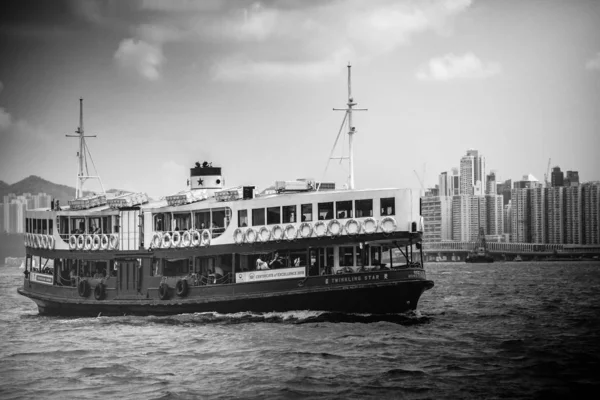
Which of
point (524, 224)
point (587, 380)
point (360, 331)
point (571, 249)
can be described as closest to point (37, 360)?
point (360, 331)

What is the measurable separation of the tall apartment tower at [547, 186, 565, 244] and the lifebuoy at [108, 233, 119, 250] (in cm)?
16159

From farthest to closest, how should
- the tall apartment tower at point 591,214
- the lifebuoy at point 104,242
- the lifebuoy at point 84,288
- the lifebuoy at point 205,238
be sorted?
1. the tall apartment tower at point 591,214
2. the lifebuoy at point 104,242
3. the lifebuoy at point 84,288
4. the lifebuoy at point 205,238

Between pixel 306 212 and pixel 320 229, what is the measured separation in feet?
3.69

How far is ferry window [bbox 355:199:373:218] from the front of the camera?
108 feet

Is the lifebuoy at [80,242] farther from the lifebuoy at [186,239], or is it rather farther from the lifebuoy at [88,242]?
the lifebuoy at [186,239]

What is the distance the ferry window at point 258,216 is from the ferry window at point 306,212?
2.02 meters

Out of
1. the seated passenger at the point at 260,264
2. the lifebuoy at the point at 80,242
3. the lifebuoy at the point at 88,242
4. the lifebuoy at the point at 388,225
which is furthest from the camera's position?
the lifebuoy at the point at 80,242

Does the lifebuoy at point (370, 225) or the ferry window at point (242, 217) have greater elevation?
the ferry window at point (242, 217)

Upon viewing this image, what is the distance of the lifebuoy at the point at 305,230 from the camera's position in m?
33.7

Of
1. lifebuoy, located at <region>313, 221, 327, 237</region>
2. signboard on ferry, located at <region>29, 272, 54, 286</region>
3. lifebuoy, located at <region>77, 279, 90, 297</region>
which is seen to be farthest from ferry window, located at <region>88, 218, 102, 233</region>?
lifebuoy, located at <region>313, 221, 327, 237</region>

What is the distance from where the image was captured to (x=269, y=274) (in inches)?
1357

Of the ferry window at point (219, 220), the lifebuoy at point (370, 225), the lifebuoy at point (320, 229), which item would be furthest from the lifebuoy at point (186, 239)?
the lifebuoy at point (370, 225)

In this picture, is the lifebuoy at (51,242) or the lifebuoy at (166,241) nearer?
the lifebuoy at (166,241)

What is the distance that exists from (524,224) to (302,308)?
17375 centimetres
